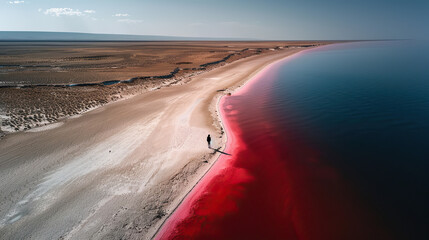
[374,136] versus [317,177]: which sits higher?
[374,136]

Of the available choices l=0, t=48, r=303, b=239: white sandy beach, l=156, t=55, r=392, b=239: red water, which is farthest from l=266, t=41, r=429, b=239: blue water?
l=0, t=48, r=303, b=239: white sandy beach

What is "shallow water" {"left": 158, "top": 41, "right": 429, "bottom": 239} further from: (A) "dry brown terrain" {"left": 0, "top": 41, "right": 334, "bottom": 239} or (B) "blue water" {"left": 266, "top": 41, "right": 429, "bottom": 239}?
(A) "dry brown terrain" {"left": 0, "top": 41, "right": 334, "bottom": 239}

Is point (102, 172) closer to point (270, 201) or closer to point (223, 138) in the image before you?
point (223, 138)

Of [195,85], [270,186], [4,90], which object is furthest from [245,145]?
[4,90]

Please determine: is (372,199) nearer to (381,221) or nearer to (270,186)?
(381,221)

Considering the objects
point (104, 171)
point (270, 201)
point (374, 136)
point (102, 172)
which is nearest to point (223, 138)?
point (270, 201)
